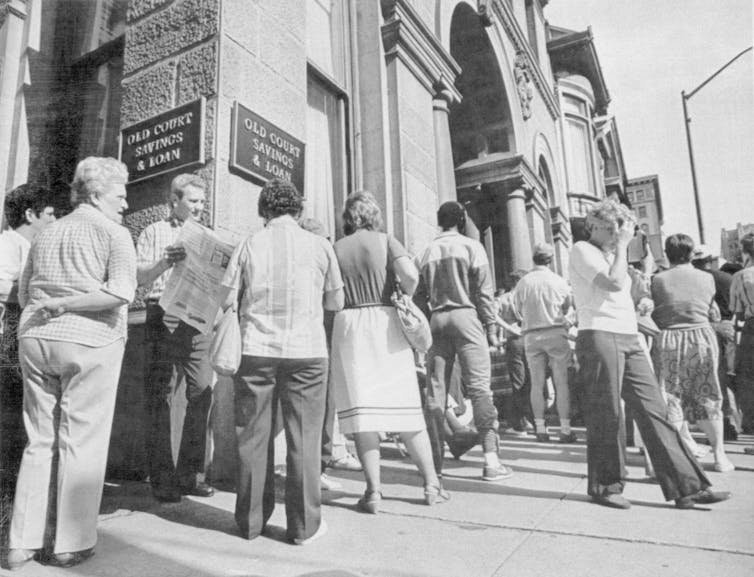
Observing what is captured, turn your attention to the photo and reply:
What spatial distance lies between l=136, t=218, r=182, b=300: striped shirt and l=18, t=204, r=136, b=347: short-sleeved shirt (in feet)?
3.16

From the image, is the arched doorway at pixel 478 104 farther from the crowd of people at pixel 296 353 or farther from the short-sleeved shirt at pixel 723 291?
the crowd of people at pixel 296 353

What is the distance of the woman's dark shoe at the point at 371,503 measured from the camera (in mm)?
3193

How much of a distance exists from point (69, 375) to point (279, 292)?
1.04 meters

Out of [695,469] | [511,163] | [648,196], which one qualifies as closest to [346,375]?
[695,469]

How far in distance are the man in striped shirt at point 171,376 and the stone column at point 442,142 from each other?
196 inches

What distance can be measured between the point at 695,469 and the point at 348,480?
2.31 metres

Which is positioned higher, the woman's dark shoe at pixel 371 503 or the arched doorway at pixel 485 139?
the arched doorway at pixel 485 139

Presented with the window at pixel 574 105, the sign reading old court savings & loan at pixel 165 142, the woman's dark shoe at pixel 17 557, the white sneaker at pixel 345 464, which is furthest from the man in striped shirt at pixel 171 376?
the window at pixel 574 105

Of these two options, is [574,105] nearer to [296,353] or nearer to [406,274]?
[406,274]

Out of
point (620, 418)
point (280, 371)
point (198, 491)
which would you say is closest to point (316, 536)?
point (280, 371)

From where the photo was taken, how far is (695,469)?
3156mm

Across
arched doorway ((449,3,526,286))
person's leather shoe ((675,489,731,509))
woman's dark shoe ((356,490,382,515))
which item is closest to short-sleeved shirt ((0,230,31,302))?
woman's dark shoe ((356,490,382,515))

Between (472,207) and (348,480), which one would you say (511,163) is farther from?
(348,480)

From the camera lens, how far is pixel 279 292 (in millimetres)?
2912
